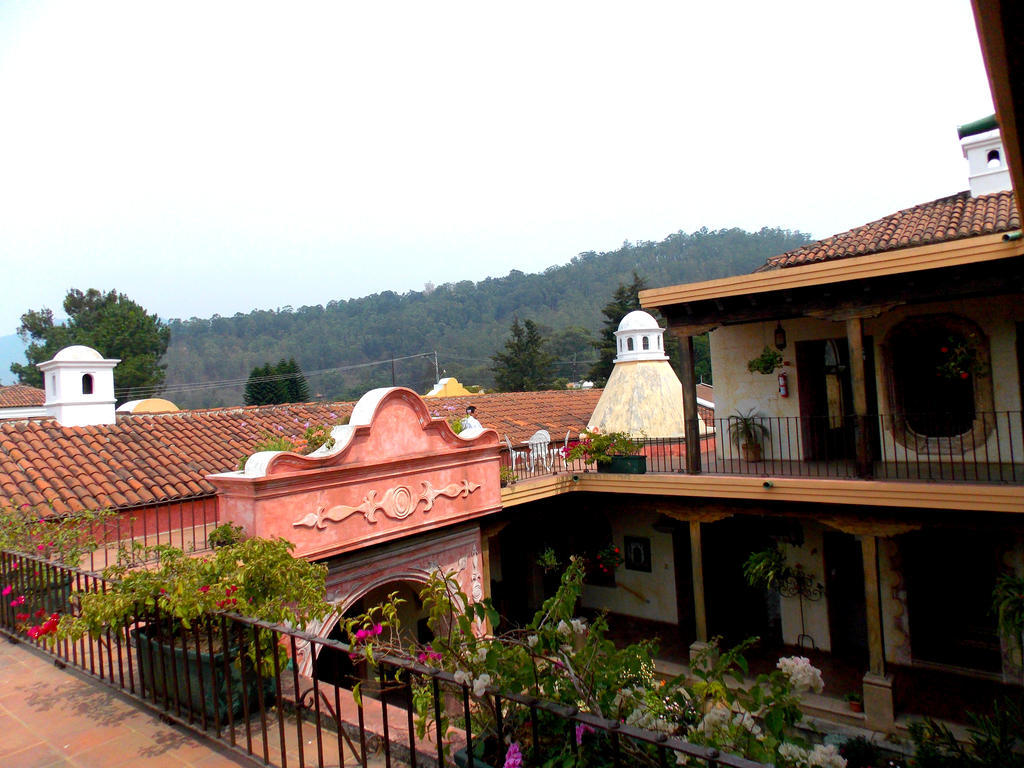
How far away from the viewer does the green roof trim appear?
1174 cm

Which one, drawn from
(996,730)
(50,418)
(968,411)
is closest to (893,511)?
(968,411)

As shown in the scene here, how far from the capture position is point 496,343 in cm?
7044

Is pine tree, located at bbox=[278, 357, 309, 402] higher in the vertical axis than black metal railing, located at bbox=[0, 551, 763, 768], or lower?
higher

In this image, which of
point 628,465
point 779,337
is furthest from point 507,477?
point 779,337

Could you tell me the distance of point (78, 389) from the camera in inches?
461

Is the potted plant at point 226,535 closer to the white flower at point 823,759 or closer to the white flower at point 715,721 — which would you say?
the white flower at point 715,721

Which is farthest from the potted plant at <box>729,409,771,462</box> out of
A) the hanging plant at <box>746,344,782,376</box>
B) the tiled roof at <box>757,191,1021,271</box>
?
the tiled roof at <box>757,191,1021,271</box>

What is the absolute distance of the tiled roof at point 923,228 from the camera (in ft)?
30.7

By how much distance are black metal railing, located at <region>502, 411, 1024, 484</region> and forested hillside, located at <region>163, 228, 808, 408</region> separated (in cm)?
4613

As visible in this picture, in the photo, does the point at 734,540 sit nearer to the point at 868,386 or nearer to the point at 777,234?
the point at 868,386

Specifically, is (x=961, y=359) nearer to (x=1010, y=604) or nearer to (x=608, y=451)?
(x=1010, y=604)

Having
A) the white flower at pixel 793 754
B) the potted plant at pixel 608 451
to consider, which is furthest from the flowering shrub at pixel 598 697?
the potted plant at pixel 608 451

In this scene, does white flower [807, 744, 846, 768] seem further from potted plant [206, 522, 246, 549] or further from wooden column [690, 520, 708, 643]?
wooden column [690, 520, 708, 643]

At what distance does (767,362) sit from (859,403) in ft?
7.57
